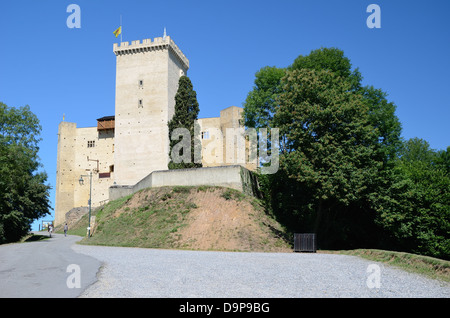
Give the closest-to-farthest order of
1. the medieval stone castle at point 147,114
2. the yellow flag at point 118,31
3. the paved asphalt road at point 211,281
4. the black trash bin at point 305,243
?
the paved asphalt road at point 211,281 < the black trash bin at point 305,243 < the medieval stone castle at point 147,114 < the yellow flag at point 118,31

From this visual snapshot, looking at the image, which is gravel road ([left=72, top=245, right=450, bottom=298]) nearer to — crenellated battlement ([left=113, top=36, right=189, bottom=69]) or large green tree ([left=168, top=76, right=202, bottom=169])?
large green tree ([left=168, top=76, right=202, bottom=169])

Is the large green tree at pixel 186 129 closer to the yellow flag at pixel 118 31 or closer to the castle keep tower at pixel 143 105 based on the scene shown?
the castle keep tower at pixel 143 105

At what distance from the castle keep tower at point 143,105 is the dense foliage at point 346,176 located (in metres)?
17.9

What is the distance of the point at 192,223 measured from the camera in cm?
2672

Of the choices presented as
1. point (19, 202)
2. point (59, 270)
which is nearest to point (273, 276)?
point (59, 270)

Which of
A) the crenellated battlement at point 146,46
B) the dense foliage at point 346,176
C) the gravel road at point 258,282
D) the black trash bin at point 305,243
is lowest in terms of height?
the black trash bin at point 305,243

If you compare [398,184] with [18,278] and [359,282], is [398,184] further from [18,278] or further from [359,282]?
[18,278]

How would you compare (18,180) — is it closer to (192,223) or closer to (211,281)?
(192,223)

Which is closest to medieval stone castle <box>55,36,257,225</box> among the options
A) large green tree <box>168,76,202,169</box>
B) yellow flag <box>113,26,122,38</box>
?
yellow flag <box>113,26,122,38</box>

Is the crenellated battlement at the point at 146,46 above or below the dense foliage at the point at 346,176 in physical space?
above

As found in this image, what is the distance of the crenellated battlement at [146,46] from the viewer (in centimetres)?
4747

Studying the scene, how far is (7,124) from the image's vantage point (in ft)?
116

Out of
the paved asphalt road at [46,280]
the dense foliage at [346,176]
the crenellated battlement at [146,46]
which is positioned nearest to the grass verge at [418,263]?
the dense foliage at [346,176]

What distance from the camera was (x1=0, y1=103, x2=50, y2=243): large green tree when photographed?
102 feet
